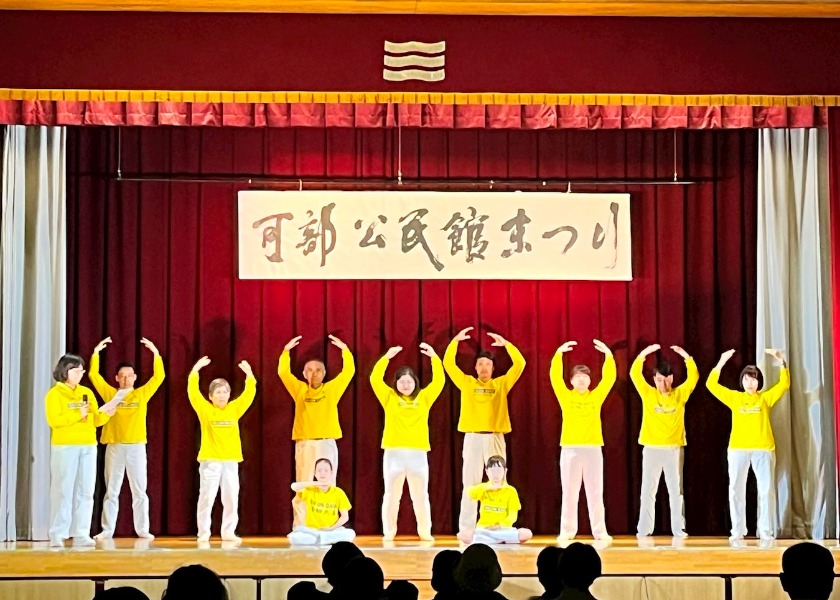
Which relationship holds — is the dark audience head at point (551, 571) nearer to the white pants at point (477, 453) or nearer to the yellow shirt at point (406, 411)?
the yellow shirt at point (406, 411)

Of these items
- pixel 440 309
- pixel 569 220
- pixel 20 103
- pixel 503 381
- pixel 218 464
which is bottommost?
pixel 218 464

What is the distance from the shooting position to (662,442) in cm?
934

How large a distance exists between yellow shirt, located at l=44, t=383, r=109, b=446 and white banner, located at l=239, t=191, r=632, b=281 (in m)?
1.59

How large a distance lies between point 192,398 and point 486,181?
2.94 meters

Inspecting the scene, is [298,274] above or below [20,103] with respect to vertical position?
below

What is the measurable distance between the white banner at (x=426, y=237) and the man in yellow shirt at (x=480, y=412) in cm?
67

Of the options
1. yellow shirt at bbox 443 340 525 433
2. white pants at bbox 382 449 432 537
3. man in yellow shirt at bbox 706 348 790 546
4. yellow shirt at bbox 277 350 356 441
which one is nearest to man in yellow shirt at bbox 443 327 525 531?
yellow shirt at bbox 443 340 525 433

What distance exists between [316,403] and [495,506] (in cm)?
165

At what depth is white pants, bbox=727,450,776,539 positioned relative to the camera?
917 centimetres

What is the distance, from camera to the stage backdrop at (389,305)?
385 inches

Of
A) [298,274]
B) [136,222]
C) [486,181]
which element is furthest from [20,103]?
[486,181]

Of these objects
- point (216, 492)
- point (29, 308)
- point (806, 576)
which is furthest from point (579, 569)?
point (29, 308)

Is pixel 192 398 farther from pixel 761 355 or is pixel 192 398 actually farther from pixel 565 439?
pixel 761 355

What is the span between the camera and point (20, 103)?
8398 millimetres
